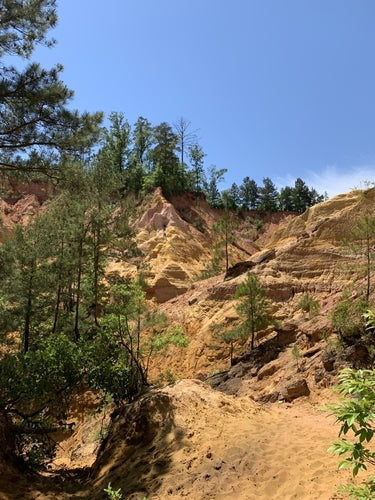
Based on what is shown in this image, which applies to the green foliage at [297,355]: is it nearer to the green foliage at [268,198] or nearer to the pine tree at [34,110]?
the pine tree at [34,110]

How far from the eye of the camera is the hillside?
691cm

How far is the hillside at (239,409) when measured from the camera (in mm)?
6906

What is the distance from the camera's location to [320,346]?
14.8m

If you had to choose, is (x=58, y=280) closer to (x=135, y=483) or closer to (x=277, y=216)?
(x=135, y=483)

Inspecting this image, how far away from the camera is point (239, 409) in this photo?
941 cm

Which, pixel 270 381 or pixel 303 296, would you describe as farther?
pixel 303 296

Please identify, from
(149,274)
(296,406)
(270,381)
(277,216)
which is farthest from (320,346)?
(277,216)

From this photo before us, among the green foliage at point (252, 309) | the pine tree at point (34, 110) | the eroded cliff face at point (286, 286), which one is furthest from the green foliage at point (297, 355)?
the pine tree at point (34, 110)

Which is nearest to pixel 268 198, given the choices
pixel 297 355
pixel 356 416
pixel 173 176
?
pixel 173 176

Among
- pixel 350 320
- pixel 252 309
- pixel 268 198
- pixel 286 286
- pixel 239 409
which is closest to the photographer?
pixel 239 409

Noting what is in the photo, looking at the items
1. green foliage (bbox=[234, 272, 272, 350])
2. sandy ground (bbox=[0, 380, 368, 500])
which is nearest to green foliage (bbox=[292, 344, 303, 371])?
green foliage (bbox=[234, 272, 272, 350])

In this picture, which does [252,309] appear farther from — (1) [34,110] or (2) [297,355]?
(1) [34,110]

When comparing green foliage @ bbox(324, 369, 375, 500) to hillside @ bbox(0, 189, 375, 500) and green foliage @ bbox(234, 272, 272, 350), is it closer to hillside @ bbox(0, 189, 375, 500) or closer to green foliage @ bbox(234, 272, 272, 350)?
hillside @ bbox(0, 189, 375, 500)

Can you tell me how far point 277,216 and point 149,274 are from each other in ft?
92.3
